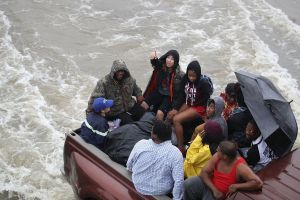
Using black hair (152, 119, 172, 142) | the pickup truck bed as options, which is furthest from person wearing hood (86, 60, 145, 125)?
black hair (152, 119, 172, 142)

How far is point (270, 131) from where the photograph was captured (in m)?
4.36

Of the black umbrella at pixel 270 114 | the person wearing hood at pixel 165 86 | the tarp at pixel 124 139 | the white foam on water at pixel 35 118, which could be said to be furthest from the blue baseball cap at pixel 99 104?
the white foam on water at pixel 35 118

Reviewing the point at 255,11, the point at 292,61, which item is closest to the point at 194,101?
the point at 292,61

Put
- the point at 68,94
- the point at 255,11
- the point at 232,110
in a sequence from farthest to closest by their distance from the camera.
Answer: the point at 255,11
the point at 68,94
the point at 232,110

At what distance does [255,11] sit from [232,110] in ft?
28.3

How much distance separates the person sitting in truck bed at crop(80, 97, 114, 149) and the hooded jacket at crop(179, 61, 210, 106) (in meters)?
1.09

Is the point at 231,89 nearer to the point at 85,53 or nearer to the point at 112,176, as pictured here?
the point at 112,176

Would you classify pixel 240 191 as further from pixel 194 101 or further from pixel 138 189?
pixel 194 101

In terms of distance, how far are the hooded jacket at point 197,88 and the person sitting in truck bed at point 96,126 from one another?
1.09 metres

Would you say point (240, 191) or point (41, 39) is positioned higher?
point (240, 191)

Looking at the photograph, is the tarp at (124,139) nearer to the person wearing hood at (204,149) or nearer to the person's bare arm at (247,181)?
the person wearing hood at (204,149)

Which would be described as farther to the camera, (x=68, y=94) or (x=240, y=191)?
(x=68, y=94)

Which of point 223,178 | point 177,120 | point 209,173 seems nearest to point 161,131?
point 209,173

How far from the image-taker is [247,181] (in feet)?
12.6
